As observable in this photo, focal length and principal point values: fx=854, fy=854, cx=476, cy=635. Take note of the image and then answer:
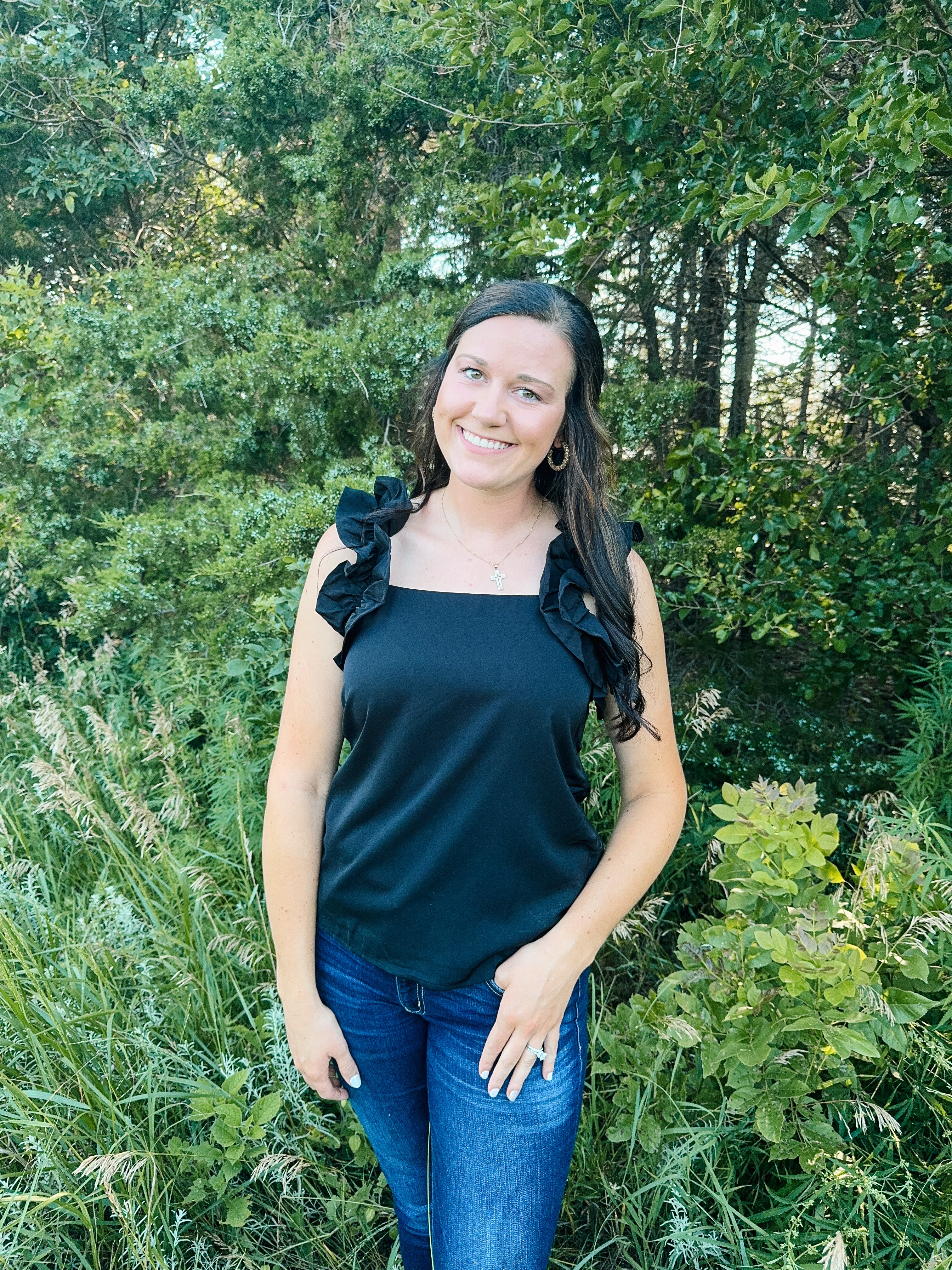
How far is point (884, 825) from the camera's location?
2551mm

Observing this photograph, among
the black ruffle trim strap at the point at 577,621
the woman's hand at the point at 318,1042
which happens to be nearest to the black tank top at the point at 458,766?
the black ruffle trim strap at the point at 577,621

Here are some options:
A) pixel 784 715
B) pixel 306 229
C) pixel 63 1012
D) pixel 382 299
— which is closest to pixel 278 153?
pixel 306 229

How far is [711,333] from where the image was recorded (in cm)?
451

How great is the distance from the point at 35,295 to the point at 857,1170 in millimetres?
5165

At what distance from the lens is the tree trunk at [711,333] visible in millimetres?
4285

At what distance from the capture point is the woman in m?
1.54

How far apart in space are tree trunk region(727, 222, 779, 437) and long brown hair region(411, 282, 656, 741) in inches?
101

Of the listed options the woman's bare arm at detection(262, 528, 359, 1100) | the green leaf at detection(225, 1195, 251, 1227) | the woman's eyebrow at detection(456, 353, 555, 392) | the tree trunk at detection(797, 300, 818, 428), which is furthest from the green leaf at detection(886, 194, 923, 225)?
the green leaf at detection(225, 1195, 251, 1227)

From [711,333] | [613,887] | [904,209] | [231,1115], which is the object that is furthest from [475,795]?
[711,333]

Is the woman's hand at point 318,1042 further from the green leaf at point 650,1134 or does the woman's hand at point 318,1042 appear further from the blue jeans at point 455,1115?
the green leaf at point 650,1134

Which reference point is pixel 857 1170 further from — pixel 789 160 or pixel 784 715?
pixel 789 160

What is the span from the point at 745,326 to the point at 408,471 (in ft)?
9.63

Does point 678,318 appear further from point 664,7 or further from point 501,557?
point 501,557

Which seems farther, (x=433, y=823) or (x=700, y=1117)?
(x=700, y=1117)
